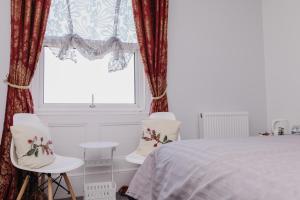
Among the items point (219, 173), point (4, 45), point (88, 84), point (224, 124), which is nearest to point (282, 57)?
point (224, 124)

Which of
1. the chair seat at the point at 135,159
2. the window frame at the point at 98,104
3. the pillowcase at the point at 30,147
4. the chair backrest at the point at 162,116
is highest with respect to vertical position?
the window frame at the point at 98,104

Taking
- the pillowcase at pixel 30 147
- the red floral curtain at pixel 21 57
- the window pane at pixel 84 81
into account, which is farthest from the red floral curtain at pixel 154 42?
the pillowcase at pixel 30 147

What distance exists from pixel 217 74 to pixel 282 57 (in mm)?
897

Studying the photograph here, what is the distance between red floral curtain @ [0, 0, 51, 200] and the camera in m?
2.35

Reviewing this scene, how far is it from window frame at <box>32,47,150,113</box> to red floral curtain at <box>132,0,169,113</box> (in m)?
0.15

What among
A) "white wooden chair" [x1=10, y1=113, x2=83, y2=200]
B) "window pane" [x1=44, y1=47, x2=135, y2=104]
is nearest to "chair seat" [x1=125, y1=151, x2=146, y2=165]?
"white wooden chair" [x1=10, y1=113, x2=83, y2=200]

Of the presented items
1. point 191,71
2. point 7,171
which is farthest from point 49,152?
point 191,71

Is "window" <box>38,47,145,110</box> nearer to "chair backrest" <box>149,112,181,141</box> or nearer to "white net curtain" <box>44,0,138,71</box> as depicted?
"white net curtain" <box>44,0,138,71</box>

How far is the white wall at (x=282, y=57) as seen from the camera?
10.4ft

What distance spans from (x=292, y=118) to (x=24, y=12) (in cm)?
333

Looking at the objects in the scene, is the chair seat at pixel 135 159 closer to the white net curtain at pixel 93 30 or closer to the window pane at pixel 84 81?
the window pane at pixel 84 81

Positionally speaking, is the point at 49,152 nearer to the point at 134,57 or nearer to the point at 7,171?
the point at 7,171

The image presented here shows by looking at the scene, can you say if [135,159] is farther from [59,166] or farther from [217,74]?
[217,74]

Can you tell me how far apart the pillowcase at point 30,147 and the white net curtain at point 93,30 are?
0.91 m
